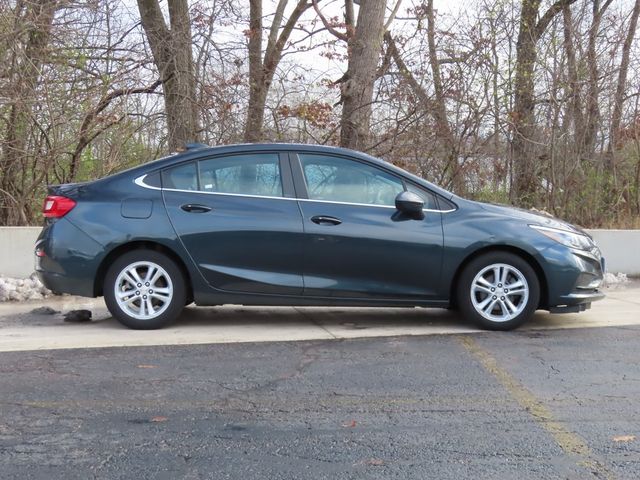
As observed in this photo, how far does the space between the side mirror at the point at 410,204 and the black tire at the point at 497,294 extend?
675 mm

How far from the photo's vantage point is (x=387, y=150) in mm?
11008

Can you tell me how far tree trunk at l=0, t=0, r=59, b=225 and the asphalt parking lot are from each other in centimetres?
356

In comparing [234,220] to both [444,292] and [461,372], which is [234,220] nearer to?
[444,292]

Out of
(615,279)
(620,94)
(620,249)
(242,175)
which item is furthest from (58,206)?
(620,94)

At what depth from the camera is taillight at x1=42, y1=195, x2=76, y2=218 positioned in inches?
236

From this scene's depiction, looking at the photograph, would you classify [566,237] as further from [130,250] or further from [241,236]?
[130,250]

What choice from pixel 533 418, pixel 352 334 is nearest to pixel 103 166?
pixel 352 334

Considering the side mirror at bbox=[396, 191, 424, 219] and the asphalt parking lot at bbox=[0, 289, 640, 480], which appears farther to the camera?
the side mirror at bbox=[396, 191, 424, 219]

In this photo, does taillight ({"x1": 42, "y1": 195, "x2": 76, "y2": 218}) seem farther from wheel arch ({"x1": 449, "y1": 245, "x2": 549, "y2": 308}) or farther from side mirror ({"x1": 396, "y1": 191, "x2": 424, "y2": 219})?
wheel arch ({"x1": 449, "y1": 245, "x2": 549, "y2": 308})

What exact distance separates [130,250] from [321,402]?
265cm

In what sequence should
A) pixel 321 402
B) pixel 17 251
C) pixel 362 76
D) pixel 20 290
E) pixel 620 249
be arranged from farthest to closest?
pixel 362 76 < pixel 620 249 < pixel 17 251 < pixel 20 290 < pixel 321 402

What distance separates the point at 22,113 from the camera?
350 inches

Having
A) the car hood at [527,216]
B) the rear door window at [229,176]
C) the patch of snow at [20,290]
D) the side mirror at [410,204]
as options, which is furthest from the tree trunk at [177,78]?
the car hood at [527,216]

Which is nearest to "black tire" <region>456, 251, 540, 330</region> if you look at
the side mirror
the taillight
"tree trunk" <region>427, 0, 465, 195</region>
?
the side mirror
